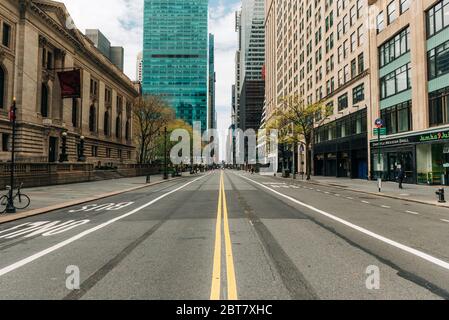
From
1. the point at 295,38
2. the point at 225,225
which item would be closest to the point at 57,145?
the point at 225,225

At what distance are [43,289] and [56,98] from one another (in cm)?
4551

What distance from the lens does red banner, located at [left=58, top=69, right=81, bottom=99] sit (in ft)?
83.0

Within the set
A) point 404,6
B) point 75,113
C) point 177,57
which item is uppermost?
point 177,57

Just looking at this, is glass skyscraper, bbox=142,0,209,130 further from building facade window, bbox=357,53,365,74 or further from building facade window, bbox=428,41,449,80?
building facade window, bbox=428,41,449,80

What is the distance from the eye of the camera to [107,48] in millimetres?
144000

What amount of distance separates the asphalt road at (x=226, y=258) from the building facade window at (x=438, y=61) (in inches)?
843

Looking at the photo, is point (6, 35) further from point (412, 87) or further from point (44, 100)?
point (412, 87)

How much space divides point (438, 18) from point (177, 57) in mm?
173382

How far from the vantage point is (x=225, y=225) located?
943cm

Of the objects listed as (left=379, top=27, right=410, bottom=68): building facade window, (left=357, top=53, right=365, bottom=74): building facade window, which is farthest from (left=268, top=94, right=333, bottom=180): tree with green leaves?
(left=379, top=27, right=410, bottom=68): building facade window

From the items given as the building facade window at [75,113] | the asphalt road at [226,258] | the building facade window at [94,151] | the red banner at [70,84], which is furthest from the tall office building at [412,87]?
the building facade window at [94,151]

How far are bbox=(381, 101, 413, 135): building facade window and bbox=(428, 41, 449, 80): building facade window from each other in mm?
3764

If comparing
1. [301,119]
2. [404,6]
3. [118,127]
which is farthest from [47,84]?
[404,6]

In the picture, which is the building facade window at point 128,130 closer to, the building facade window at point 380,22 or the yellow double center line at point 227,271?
the building facade window at point 380,22
